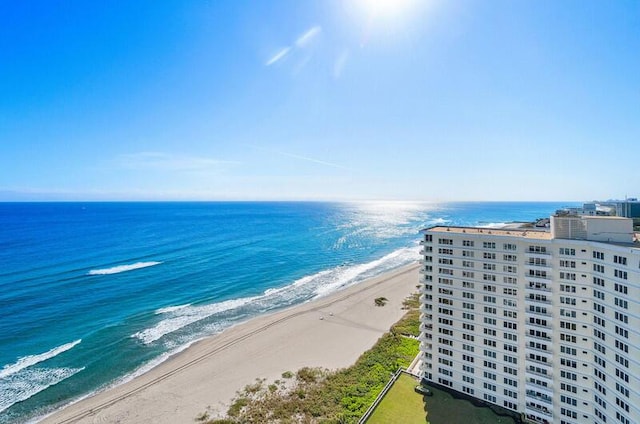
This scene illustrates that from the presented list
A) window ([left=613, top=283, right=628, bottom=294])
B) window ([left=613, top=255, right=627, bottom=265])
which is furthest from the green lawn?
window ([left=613, top=255, right=627, bottom=265])

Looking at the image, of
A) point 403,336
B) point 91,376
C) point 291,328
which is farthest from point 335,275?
point 91,376

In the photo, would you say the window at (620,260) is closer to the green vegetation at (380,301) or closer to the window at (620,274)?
the window at (620,274)

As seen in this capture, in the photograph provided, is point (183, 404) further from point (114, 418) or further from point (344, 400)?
point (344, 400)

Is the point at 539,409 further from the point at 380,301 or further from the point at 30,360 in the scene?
the point at 30,360

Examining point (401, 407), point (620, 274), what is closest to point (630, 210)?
point (620, 274)

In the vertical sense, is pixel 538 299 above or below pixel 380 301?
above

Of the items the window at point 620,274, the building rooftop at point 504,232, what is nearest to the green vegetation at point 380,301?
the building rooftop at point 504,232
